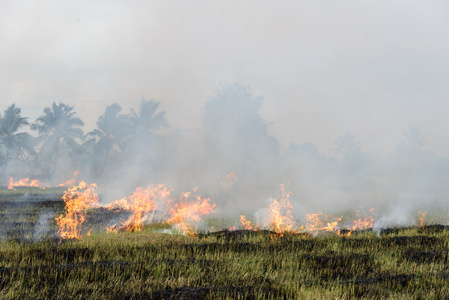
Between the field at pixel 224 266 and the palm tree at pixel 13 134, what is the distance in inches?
2069

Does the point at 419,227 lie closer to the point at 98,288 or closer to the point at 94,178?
the point at 98,288

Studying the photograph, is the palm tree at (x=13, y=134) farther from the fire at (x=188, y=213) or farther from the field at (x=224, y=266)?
the field at (x=224, y=266)

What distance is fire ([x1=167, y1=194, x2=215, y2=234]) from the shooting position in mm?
19828

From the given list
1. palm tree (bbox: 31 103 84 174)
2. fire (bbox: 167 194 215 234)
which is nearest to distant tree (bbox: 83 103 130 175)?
palm tree (bbox: 31 103 84 174)

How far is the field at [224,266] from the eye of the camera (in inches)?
331

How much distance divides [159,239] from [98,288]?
632cm

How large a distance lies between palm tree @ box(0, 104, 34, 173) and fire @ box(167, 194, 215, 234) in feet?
146

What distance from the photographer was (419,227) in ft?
64.3

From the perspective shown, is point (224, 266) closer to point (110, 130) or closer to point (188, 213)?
point (188, 213)

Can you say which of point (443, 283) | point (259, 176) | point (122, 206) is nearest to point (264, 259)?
point (443, 283)

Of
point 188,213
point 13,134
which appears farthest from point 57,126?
point 188,213

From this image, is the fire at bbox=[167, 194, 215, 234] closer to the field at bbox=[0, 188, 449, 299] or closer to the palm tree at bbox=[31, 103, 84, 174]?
the field at bbox=[0, 188, 449, 299]

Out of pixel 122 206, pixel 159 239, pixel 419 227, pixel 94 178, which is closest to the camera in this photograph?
pixel 159 239

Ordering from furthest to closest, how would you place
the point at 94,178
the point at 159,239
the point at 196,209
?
the point at 94,178 < the point at 196,209 < the point at 159,239
